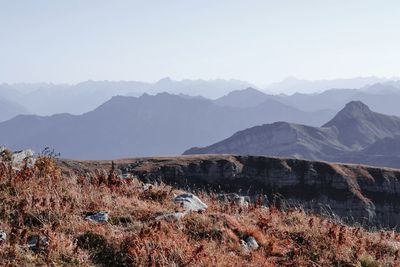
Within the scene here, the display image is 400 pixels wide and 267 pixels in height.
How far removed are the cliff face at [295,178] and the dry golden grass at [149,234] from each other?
390 ft

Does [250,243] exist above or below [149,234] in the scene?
below

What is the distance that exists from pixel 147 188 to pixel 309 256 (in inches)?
219

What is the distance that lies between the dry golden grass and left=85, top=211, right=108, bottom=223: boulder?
0.73 feet

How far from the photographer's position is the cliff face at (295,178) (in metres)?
133

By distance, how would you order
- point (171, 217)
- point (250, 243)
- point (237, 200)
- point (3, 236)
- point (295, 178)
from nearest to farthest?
point (3, 236)
point (250, 243)
point (171, 217)
point (237, 200)
point (295, 178)

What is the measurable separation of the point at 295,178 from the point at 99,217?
136307 mm

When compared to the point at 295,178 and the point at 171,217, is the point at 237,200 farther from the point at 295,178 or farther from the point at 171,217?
the point at 295,178

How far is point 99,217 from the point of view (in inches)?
364

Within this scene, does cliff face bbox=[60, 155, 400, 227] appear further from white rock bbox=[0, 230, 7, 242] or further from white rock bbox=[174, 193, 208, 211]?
white rock bbox=[0, 230, 7, 242]

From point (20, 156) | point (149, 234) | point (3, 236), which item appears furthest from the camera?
point (20, 156)

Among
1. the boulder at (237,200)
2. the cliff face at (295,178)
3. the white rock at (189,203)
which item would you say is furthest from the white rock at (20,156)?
the cliff face at (295,178)

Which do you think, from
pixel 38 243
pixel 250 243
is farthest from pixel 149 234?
pixel 250 243

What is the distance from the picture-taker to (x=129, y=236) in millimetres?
8047

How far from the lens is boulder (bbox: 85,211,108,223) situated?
9.06 metres
